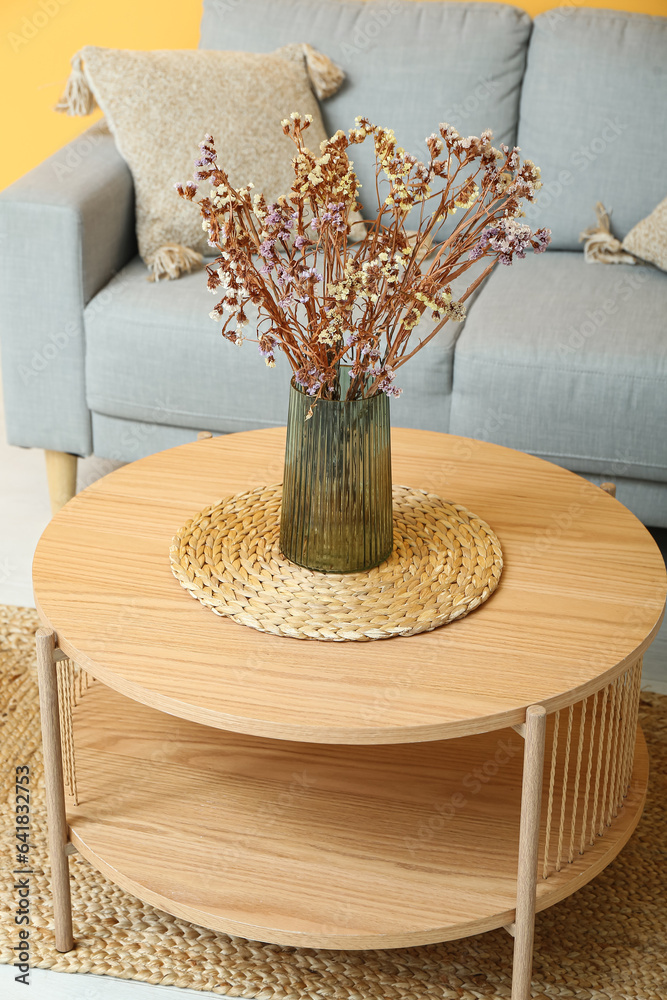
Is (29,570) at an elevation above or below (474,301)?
below

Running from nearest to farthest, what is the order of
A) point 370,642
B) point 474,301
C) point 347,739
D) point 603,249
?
point 347,739, point 370,642, point 474,301, point 603,249

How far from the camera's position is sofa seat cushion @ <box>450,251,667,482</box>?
6.14 feet

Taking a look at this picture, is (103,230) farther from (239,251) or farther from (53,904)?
(53,904)

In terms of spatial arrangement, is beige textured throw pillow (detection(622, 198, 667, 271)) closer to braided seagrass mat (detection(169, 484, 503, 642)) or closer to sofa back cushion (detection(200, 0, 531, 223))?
sofa back cushion (detection(200, 0, 531, 223))

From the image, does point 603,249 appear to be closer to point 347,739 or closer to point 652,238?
point 652,238

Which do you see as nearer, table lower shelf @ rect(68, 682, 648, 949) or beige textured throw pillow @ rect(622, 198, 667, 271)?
table lower shelf @ rect(68, 682, 648, 949)

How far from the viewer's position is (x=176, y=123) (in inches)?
85.5

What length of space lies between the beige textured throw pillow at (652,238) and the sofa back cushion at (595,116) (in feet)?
0.29

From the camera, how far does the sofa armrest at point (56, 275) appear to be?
201 cm

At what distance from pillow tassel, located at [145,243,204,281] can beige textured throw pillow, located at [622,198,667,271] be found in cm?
90

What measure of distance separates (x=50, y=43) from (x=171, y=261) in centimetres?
109

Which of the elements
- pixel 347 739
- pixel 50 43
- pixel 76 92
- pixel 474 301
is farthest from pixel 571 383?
pixel 50 43

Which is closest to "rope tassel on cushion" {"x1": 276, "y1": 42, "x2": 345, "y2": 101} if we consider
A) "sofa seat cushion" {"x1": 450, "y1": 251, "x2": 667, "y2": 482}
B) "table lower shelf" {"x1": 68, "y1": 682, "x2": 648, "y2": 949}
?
"sofa seat cushion" {"x1": 450, "y1": 251, "x2": 667, "y2": 482}

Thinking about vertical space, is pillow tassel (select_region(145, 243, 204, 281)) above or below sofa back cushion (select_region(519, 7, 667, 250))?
below
